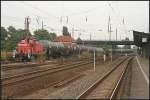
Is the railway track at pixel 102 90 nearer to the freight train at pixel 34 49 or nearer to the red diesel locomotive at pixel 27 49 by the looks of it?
the red diesel locomotive at pixel 27 49

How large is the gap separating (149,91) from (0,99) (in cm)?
863

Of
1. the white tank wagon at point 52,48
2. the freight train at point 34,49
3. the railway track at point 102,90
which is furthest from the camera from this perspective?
the white tank wagon at point 52,48

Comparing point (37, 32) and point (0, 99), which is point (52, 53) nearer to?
point (0, 99)

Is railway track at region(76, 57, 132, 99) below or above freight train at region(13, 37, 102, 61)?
below

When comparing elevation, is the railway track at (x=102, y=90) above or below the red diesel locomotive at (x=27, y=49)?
below

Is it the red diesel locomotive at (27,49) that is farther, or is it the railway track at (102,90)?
the red diesel locomotive at (27,49)

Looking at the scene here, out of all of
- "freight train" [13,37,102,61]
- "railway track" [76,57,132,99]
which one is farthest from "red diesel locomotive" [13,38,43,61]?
"railway track" [76,57,132,99]

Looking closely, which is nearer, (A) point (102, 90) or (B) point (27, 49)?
(A) point (102, 90)

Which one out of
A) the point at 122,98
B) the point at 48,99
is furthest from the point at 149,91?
the point at 48,99

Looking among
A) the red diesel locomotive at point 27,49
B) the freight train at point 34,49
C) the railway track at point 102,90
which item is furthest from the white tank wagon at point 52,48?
the railway track at point 102,90

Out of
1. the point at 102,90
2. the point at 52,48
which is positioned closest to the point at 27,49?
the point at 52,48

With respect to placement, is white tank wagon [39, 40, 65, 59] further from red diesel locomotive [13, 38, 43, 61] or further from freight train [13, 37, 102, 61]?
red diesel locomotive [13, 38, 43, 61]

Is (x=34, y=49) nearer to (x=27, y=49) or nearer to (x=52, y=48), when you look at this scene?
(x=27, y=49)

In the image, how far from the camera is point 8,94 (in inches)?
672
